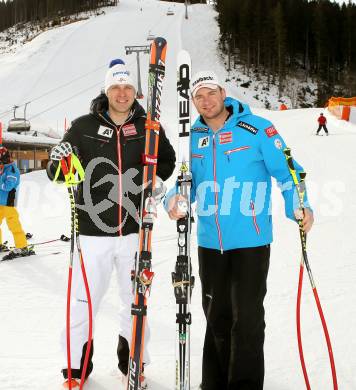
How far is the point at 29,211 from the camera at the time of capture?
11.2 m

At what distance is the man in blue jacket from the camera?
235 centimetres

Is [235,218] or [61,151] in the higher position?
[61,151]

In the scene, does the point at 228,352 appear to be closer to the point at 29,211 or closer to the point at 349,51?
the point at 29,211

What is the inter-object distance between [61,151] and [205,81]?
0.96 metres

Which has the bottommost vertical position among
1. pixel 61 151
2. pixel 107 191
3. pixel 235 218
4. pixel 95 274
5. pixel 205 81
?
pixel 95 274

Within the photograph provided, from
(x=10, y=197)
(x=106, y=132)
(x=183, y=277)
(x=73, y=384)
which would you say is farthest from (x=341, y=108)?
(x=73, y=384)

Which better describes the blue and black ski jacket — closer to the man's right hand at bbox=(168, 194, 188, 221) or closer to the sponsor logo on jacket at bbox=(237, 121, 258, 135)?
the sponsor logo on jacket at bbox=(237, 121, 258, 135)

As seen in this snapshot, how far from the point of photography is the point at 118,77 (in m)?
2.68

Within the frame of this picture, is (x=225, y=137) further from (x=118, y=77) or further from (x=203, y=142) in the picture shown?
(x=118, y=77)

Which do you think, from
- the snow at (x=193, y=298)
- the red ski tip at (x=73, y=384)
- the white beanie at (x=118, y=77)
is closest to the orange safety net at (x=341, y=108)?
the snow at (x=193, y=298)

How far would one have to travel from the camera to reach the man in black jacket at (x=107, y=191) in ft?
8.68

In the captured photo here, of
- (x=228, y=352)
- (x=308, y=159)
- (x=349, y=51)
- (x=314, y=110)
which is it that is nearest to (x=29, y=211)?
(x=308, y=159)

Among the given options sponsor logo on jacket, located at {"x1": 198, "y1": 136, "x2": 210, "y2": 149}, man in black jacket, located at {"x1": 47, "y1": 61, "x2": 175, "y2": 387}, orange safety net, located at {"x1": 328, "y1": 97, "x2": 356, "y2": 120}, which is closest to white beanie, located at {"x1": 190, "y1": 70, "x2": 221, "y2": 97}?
sponsor logo on jacket, located at {"x1": 198, "y1": 136, "x2": 210, "y2": 149}

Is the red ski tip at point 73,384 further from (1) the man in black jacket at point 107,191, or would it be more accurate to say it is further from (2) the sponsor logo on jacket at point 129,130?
(2) the sponsor logo on jacket at point 129,130
